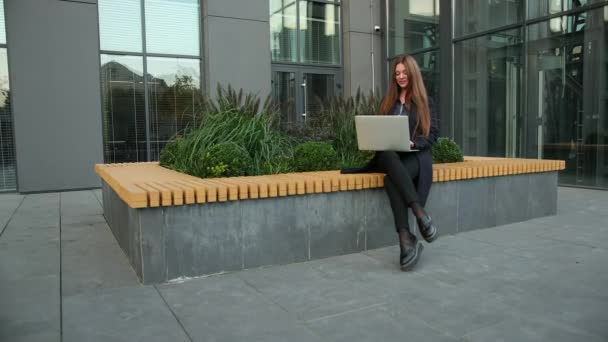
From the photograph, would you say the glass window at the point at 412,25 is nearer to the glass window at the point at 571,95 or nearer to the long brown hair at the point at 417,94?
the glass window at the point at 571,95

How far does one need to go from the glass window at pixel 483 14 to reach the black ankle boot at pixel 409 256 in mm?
7632

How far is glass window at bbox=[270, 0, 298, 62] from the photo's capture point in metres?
11.2

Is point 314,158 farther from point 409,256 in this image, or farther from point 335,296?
point 335,296

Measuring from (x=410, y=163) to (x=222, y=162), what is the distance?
1621 mm

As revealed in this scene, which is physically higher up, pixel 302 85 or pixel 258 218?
pixel 302 85

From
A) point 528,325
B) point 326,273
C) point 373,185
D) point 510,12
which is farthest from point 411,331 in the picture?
point 510,12

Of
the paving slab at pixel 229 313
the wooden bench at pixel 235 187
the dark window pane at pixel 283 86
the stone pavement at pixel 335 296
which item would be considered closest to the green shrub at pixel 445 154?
the wooden bench at pixel 235 187

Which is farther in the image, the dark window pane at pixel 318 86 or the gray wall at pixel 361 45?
the gray wall at pixel 361 45

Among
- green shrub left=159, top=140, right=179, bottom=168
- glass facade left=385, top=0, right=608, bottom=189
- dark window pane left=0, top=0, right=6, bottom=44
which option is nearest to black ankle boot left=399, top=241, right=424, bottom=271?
green shrub left=159, top=140, right=179, bottom=168

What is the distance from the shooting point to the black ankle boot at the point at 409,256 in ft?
11.2

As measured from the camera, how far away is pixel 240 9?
1040 centimetres

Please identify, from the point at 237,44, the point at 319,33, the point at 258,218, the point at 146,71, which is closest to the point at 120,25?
the point at 146,71

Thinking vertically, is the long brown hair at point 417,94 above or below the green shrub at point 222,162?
above

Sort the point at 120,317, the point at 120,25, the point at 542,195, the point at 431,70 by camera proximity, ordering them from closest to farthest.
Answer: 1. the point at 120,317
2. the point at 542,195
3. the point at 120,25
4. the point at 431,70
